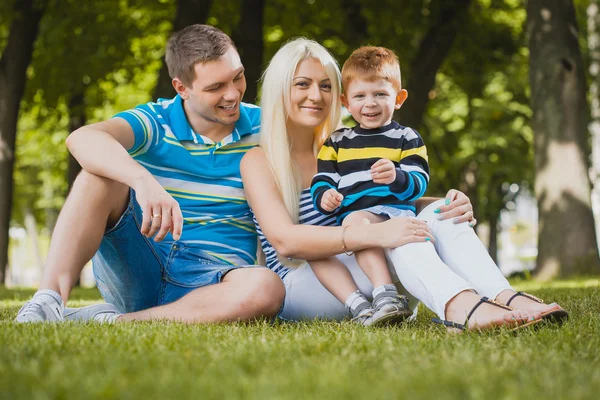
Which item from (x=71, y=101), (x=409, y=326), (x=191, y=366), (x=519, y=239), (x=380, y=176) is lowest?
(x=519, y=239)

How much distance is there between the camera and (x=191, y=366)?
95.8 inches

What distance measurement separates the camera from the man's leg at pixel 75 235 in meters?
3.93

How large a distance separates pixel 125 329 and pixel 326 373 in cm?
146

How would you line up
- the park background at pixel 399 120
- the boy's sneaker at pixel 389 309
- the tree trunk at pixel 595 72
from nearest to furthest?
1. the park background at pixel 399 120
2. the boy's sneaker at pixel 389 309
3. the tree trunk at pixel 595 72

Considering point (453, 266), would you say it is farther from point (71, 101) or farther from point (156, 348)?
point (71, 101)

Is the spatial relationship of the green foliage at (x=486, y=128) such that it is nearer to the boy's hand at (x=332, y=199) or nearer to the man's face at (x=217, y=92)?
the man's face at (x=217, y=92)

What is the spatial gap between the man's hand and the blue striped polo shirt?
2.41 ft

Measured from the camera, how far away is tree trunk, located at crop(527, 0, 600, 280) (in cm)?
1009

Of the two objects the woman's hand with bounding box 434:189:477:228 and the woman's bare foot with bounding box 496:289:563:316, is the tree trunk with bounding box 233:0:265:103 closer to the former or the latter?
the woman's hand with bounding box 434:189:477:228

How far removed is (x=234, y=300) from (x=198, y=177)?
803mm

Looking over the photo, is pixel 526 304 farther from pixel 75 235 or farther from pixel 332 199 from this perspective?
pixel 75 235

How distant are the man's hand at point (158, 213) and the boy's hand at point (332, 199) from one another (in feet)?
2.75

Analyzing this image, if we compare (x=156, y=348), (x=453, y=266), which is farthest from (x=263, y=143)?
(x=156, y=348)

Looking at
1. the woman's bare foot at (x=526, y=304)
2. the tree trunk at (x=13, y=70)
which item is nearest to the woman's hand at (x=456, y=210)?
the woman's bare foot at (x=526, y=304)
